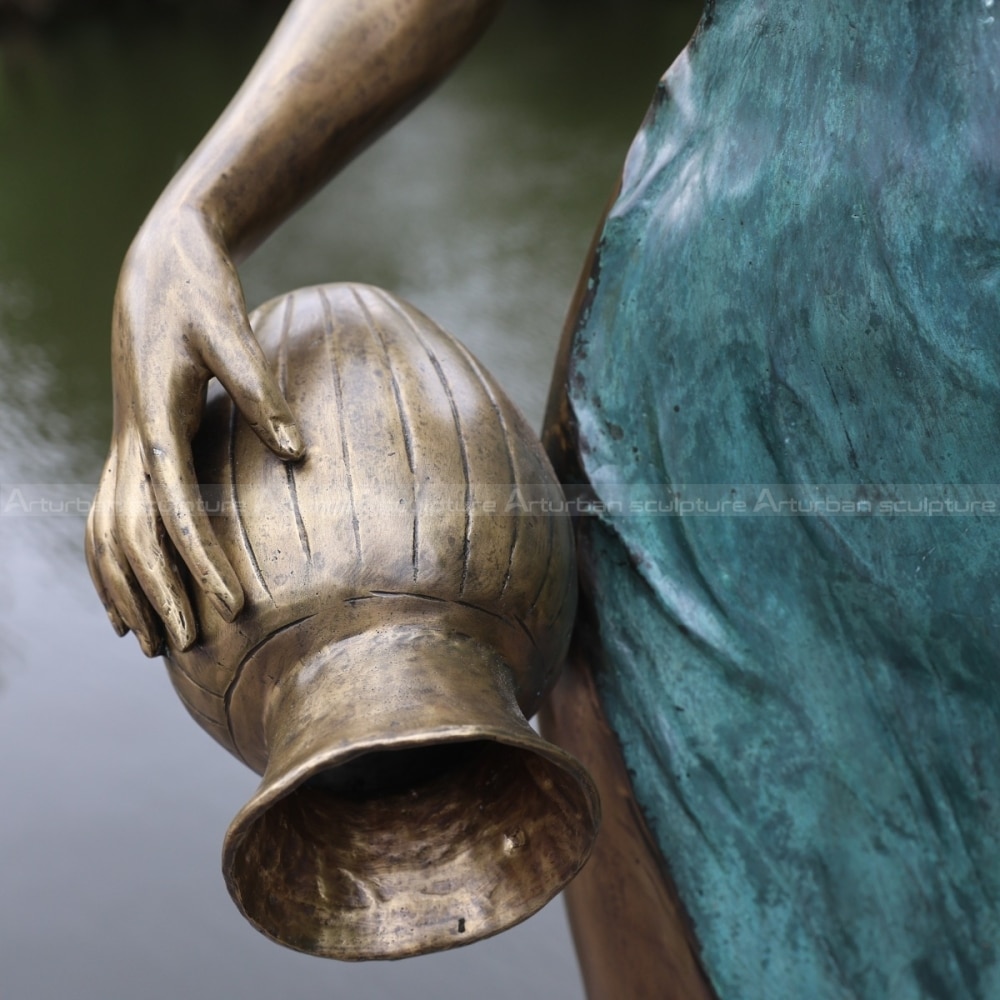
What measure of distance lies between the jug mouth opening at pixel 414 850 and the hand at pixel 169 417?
0.12 meters

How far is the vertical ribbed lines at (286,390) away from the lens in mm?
660

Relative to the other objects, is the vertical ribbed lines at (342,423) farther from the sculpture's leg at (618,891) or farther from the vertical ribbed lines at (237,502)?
the sculpture's leg at (618,891)

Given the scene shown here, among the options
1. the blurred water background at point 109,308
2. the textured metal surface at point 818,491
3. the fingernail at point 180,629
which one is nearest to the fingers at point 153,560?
the fingernail at point 180,629

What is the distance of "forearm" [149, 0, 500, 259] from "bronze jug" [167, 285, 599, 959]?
112mm

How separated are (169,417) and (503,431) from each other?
0.60 ft

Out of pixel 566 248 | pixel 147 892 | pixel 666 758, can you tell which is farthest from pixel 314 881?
pixel 566 248

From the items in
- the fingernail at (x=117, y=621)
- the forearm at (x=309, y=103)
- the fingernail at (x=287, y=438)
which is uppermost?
the forearm at (x=309, y=103)

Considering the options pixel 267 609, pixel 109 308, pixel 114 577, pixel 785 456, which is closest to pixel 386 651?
pixel 267 609

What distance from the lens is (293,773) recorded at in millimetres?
566

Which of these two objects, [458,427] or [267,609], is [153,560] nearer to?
[267,609]

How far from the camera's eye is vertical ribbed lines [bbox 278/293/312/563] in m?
0.66

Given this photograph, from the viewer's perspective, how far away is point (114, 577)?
0.70 m

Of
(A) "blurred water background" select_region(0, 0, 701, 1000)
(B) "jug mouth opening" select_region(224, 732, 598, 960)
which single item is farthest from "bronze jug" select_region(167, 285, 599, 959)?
(A) "blurred water background" select_region(0, 0, 701, 1000)

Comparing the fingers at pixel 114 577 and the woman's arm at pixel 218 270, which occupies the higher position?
the woman's arm at pixel 218 270
